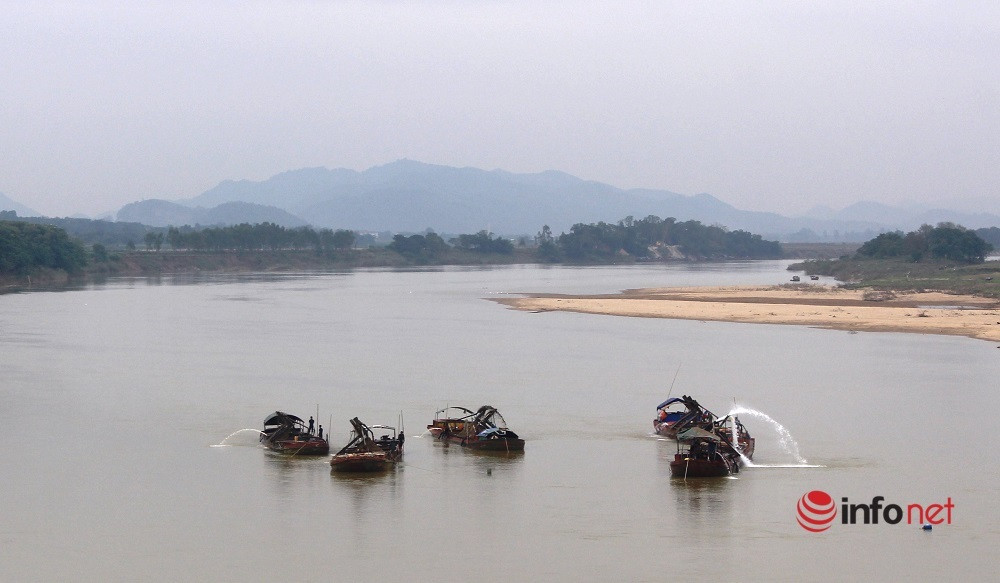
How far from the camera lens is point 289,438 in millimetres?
28938

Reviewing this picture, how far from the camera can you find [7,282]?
10662cm

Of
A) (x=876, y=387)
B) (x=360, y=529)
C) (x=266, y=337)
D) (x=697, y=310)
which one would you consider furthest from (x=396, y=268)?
(x=360, y=529)

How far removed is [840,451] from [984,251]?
97.2m

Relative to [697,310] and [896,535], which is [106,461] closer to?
[896,535]

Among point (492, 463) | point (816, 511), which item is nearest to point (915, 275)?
point (492, 463)

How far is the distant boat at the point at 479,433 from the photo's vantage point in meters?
28.6

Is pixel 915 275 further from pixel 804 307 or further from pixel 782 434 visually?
pixel 782 434

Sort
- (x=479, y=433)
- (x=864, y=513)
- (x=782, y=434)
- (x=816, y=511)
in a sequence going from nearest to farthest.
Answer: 1. (x=864, y=513)
2. (x=816, y=511)
3. (x=479, y=433)
4. (x=782, y=434)

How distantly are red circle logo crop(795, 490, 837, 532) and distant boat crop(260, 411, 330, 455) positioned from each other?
12143 mm

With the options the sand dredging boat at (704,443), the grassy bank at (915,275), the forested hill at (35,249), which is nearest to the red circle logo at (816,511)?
the sand dredging boat at (704,443)

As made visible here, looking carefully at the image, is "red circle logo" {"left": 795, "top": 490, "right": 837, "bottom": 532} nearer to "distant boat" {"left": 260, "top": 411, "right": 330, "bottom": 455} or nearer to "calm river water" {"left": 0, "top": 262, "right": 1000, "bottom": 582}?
"calm river water" {"left": 0, "top": 262, "right": 1000, "bottom": 582}

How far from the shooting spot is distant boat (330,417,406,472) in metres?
26.1

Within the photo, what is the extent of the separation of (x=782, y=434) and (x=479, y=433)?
29.0 feet

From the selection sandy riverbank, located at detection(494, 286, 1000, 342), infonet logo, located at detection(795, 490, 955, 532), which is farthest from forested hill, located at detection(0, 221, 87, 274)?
infonet logo, located at detection(795, 490, 955, 532)
